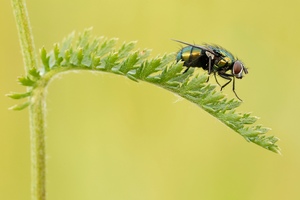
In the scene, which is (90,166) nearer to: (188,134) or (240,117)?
(188,134)

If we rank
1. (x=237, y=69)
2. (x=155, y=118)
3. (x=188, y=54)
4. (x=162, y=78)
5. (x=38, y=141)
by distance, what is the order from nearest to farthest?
(x=162, y=78) < (x=38, y=141) < (x=188, y=54) < (x=237, y=69) < (x=155, y=118)

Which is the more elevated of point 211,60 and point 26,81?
point 211,60

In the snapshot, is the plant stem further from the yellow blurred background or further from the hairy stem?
the yellow blurred background

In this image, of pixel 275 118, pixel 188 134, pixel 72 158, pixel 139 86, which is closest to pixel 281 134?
pixel 275 118

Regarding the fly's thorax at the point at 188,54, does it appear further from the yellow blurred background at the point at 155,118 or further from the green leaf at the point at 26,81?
the yellow blurred background at the point at 155,118

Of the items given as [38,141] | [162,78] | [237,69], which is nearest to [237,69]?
[237,69]

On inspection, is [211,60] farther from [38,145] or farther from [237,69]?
[38,145]

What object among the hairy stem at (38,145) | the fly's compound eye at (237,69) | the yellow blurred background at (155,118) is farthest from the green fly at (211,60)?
the yellow blurred background at (155,118)
